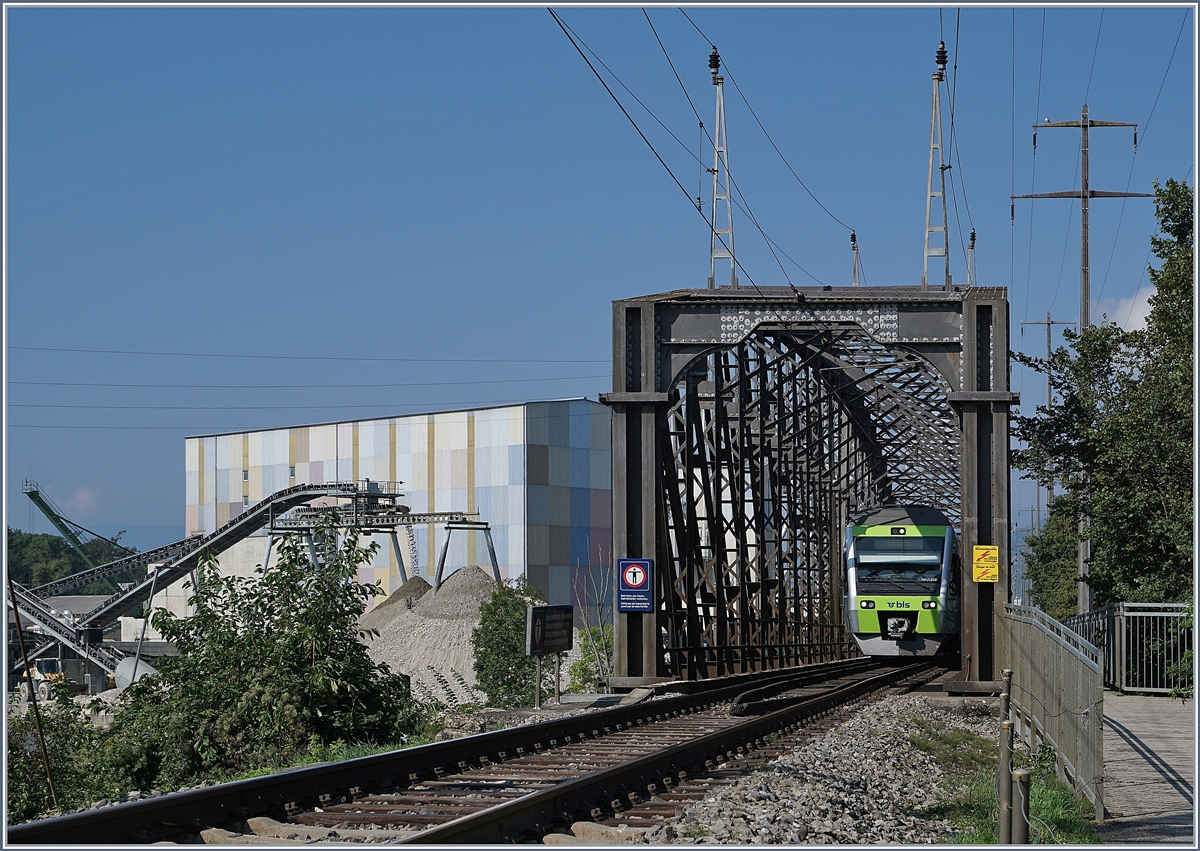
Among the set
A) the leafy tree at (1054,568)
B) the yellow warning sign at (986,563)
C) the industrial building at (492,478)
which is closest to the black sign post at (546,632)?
the yellow warning sign at (986,563)

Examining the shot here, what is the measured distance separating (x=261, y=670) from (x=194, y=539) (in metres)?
61.4

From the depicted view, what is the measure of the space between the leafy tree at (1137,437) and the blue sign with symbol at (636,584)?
10.2 m

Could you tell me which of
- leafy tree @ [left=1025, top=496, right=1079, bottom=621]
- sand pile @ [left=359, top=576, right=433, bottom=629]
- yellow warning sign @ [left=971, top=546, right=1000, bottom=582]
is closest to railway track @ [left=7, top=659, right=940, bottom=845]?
yellow warning sign @ [left=971, top=546, right=1000, bottom=582]

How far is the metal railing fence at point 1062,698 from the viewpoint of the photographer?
9.90 m

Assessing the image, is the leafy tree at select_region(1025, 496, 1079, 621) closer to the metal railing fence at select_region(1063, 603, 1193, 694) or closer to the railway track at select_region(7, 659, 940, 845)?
the metal railing fence at select_region(1063, 603, 1193, 694)

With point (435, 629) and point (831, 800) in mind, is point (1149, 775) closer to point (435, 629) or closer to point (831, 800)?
point (831, 800)

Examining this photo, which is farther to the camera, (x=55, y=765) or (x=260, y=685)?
(x=55, y=765)

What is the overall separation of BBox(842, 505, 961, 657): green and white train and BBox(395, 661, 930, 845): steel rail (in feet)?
52.7

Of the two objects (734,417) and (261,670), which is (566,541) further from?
(261,670)

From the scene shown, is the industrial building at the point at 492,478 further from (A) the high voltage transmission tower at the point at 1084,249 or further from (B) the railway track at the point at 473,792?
(B) the railway track at the point at 473,792

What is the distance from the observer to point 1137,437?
2698 centimetres

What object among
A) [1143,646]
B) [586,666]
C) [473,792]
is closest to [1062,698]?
[473,792]

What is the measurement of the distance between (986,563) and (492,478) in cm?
5140

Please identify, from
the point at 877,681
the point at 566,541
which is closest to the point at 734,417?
the point at 877,681
